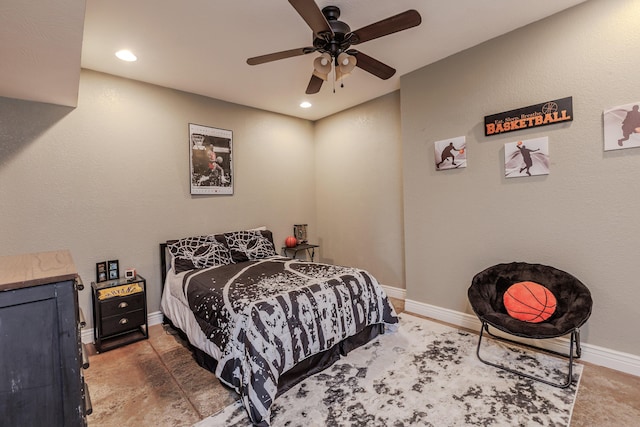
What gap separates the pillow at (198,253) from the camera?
3.23 metres

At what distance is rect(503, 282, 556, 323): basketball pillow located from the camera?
88.1 inches

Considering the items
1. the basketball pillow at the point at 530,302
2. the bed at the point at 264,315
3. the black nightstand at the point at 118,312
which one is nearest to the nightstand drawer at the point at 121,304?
the black nightstand at the point at 118,312

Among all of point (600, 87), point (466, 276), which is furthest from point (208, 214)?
point (600, 87)

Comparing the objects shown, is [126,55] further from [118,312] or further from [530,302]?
[530,302]

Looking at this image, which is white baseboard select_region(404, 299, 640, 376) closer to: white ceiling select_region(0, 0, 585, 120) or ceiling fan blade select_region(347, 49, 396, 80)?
ceiling fan blade select_region(347, 49, 396, 80)

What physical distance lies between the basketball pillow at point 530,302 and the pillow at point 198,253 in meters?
2.78

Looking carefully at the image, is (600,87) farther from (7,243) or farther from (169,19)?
(7,243)

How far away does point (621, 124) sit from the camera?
2.17 metres

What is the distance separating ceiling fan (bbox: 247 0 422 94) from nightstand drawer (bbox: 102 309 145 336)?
257 centimetres

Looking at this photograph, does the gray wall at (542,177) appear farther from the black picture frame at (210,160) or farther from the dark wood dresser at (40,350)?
the dark wood dresser at (40,350)

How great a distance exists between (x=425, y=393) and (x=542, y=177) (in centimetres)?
196

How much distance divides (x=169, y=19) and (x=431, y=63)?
246 centimetres

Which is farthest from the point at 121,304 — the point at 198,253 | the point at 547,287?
the point at 547,287

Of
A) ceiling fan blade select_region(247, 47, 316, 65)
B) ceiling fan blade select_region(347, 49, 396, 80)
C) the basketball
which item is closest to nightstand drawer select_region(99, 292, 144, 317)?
the basketball
